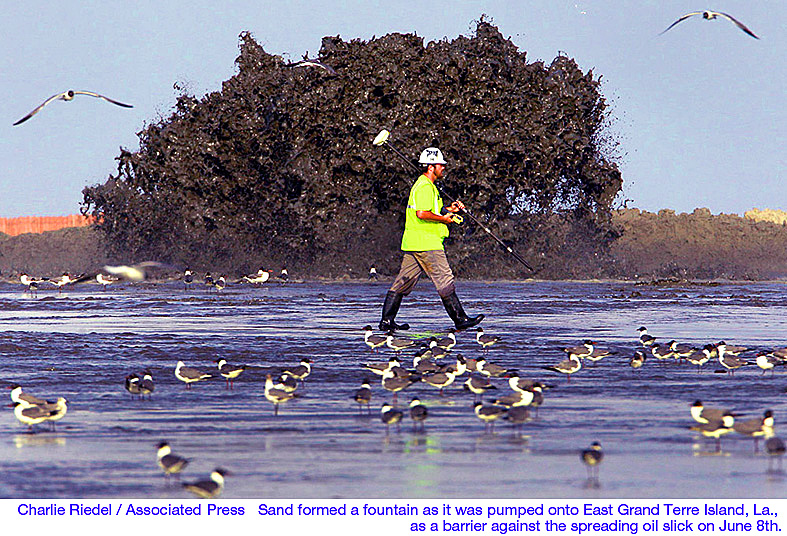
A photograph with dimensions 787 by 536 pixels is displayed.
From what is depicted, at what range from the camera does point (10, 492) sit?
754 cm

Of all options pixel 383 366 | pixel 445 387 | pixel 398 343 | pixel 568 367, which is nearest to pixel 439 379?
pixel 445 387

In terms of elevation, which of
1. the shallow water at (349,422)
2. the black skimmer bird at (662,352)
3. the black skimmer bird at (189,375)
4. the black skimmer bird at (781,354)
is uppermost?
the black skimmer bird at (781,354)

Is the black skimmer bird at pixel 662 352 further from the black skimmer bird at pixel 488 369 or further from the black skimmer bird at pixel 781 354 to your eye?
the black skimmer bird at pixel 488 369

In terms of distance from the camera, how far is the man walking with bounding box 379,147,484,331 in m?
19.8

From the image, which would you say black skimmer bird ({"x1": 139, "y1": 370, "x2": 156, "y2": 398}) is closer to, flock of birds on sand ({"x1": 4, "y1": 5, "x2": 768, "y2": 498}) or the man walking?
flock of birds on sand ({"x1": 4, "y1": 5, "x2": 768, "y2": 498})

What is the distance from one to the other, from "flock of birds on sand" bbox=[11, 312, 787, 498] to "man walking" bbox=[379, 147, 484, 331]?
2958 mm

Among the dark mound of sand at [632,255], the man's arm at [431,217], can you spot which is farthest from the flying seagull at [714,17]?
the dark mound of sand at [632,255]

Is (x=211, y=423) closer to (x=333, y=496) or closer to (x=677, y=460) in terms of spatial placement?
(x=333, y=496)

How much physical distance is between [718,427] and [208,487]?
3871mm

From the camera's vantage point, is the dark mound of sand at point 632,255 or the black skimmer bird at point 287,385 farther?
the dark mound of sand at point 632,255

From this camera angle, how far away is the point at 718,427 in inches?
357

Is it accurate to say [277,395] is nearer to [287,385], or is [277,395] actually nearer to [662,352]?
[287,385]

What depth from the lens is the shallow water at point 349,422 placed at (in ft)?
25.6

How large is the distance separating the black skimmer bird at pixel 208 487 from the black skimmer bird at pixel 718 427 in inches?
145
